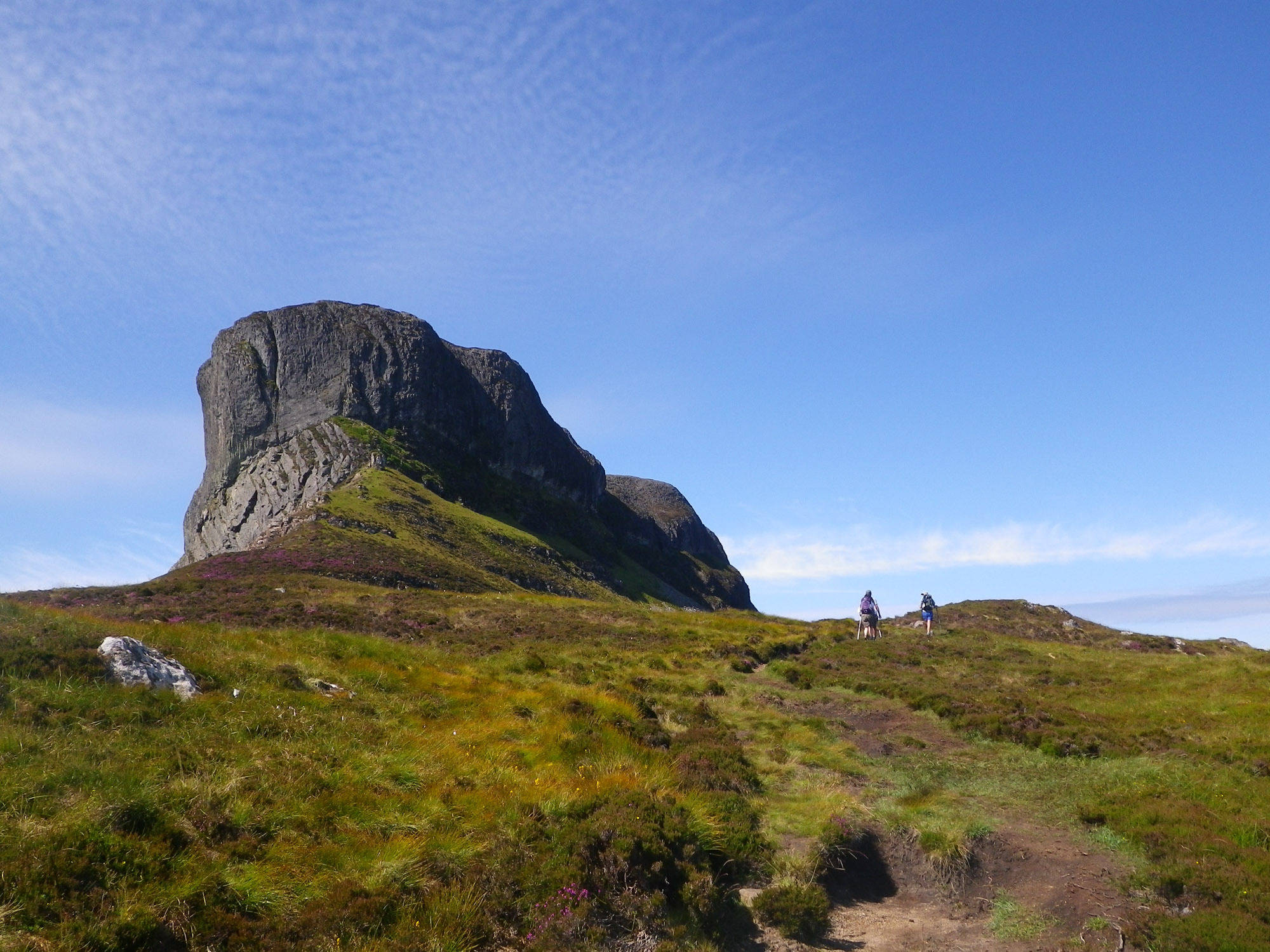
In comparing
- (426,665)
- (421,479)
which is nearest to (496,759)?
(426,665)

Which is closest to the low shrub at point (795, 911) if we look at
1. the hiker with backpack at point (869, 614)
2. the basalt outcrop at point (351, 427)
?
the hiker with backpack at point (869, 614)

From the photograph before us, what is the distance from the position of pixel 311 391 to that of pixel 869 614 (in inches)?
4185

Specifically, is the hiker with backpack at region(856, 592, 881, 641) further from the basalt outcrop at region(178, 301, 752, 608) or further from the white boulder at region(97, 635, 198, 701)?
the basalt outcrop at region(178, 301, 752, 608)

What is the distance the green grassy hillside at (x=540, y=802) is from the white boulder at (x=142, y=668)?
34cm

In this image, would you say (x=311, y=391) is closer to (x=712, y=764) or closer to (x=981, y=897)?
(x=712, y=764)

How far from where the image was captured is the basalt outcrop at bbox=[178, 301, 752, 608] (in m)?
109

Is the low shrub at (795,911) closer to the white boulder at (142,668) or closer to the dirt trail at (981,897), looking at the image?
the dirt trail at (981,897)

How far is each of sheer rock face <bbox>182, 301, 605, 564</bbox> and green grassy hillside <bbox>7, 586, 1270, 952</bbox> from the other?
99.6m

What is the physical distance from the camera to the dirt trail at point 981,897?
10633mm

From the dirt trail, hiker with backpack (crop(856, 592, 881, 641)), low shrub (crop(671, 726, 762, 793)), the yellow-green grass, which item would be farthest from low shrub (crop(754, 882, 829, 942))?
hiker with backpack (crop(856, 592, 881, 641))

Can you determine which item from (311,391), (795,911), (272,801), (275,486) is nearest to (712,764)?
(795,911)

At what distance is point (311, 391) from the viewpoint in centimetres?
12212

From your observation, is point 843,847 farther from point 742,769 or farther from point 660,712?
point 660,712

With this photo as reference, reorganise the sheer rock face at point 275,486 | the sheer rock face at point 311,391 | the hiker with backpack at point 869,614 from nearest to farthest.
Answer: the hiker with backpack at point 869,614 → the sheer rock face at point 275,486 → the sheer rock face at point 311,391
